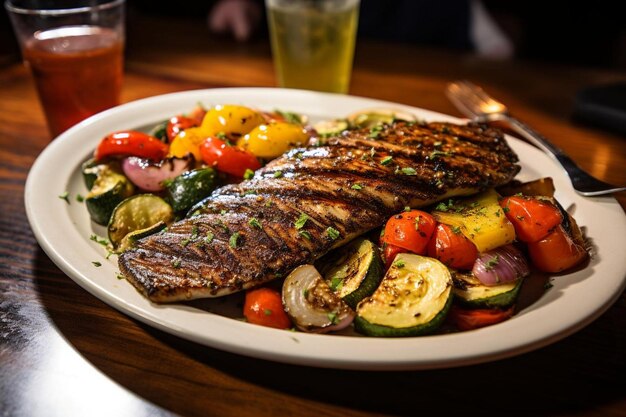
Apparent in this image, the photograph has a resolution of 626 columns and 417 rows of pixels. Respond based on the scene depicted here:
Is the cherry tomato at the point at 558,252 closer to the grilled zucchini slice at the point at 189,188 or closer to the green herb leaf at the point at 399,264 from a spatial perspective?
the green herb leaf at the point at 399,264

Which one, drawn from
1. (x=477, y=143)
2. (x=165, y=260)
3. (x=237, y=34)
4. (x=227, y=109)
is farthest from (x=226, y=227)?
(x=237, y=34)

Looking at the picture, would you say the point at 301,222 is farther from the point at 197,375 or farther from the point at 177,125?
the point at 177,125

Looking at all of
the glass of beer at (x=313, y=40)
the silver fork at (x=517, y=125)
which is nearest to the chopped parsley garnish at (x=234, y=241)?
the silver fork at (x=517, y=125)

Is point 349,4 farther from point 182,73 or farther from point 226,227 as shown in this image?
point 226,227

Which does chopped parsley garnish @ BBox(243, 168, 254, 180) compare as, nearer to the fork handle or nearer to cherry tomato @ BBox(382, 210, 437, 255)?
cherry tomato @ BBox(382, 210, 437, 255)

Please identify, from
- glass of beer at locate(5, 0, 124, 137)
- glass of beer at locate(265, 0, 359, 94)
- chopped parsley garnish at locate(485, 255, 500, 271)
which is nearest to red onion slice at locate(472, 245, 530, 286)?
chopped parsley garnish at locate(485, 255, 500, 271)
